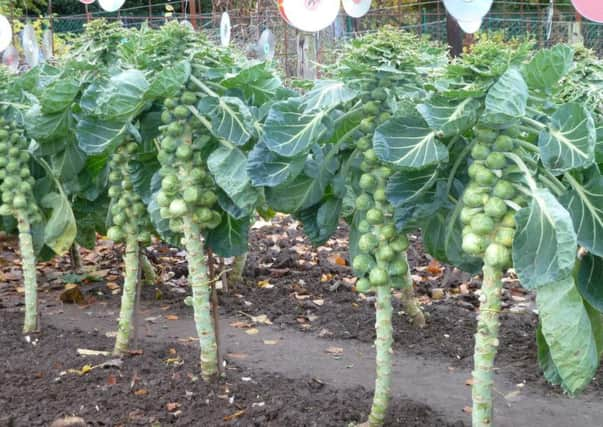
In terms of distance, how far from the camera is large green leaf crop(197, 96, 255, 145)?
340cm

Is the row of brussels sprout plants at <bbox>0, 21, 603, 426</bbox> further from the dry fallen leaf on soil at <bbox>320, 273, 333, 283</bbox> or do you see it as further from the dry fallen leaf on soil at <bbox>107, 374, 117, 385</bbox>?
the dry fallen leaf on soil at <bbox>320, 273, 333, 283</bbox>

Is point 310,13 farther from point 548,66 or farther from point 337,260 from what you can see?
point 548,66

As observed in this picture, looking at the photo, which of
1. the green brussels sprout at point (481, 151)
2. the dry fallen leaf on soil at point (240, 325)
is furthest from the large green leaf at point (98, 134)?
the dry fallen leaf on soil at point (240, 325)

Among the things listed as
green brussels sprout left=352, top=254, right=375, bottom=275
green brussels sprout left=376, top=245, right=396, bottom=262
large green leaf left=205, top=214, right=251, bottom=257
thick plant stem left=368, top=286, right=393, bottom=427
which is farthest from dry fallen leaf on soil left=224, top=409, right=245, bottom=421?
green brussels sprout left=376, top=245, right=396, bottom=262

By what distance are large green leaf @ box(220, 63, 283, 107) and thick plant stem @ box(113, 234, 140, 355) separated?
111 centimetres

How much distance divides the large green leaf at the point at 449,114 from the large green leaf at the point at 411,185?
0.30 meters

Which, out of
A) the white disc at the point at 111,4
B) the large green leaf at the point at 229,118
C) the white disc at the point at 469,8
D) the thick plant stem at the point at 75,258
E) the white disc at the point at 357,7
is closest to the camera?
the large green leaf at the point at 229,118

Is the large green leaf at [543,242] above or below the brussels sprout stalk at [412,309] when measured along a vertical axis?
above

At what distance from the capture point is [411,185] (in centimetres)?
303

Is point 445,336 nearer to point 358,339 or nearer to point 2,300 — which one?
point 358,339

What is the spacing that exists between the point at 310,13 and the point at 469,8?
1521mm

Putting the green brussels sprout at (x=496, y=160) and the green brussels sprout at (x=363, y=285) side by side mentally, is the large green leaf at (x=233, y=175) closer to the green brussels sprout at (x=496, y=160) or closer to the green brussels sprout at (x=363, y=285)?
the green brussels sprout at (x=363, y=285)

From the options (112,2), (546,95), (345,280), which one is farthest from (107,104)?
(112,2)

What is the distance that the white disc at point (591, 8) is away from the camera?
15.8ft
